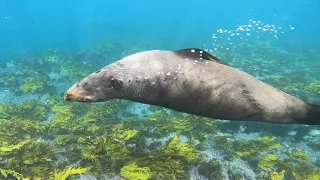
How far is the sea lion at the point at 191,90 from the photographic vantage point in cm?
346

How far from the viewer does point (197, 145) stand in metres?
8.16

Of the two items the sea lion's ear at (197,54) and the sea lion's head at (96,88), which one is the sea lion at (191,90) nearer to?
the sea lion's head at (96,88)

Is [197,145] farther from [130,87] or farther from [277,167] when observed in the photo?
[130,87]

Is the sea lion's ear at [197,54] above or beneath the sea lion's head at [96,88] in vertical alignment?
above

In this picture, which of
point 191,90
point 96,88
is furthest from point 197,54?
point 96,88

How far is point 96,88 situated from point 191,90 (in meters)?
1.20

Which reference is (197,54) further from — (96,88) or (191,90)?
(96,88)

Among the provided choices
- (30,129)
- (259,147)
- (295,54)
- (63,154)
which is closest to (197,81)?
(63,154)

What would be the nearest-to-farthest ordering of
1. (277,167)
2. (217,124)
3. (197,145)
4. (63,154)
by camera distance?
(63,154) → (277,167) → (197,145) → (217,124)

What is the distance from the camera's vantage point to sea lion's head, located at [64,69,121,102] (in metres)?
3.46

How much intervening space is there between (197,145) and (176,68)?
16.6 ft

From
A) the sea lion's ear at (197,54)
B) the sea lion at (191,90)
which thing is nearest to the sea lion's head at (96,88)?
the sea lion at (191,90)

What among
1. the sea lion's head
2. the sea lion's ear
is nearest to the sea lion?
the sea lion's head

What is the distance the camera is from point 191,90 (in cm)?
346
